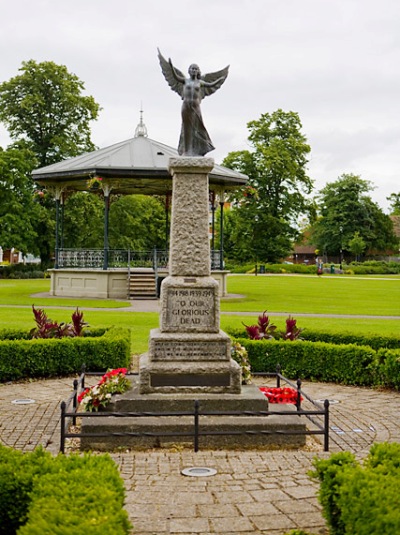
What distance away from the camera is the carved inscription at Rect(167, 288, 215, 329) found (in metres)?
8.78

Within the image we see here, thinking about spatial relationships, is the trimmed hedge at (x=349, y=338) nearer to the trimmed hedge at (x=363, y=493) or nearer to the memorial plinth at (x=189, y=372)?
the memorial plinth at (x=189, y=372)

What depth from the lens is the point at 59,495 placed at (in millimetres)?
4207

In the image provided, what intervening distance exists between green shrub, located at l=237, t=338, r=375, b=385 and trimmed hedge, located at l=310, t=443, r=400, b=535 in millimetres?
6790

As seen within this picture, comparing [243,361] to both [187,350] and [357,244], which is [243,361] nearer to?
[187,350]

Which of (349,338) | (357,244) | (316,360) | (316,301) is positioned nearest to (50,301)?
(316,301)

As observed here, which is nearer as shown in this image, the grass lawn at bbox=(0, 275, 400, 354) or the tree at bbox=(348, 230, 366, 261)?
the grass lawn at bbox=(0, 275, 400, 354)

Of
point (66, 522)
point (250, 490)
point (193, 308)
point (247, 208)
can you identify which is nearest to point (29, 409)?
point (193, 308)

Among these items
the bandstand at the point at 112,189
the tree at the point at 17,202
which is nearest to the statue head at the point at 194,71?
the bandstand at the point at 112,189

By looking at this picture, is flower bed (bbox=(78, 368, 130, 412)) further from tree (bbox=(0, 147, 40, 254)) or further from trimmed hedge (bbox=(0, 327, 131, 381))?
tree (bbox=(0, 147, 40, 254))

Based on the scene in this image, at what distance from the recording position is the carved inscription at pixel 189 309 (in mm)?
8781

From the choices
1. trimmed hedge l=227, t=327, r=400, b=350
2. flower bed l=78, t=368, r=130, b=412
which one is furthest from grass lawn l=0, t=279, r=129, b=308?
flower bed l=78, t=368, r=130, b=412

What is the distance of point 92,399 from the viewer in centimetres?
820

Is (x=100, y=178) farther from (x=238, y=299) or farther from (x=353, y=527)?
(x=353, y=527)

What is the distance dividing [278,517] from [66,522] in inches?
91.2
